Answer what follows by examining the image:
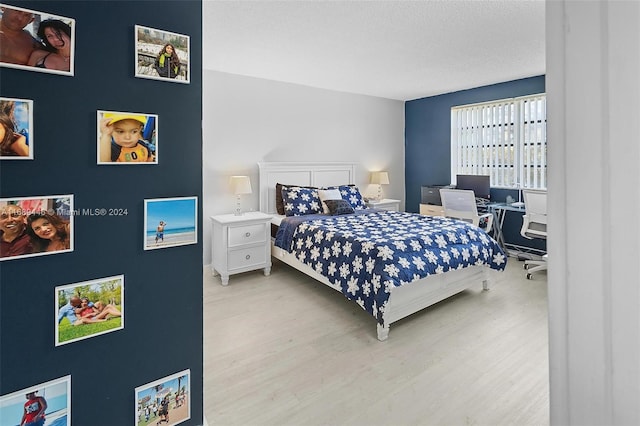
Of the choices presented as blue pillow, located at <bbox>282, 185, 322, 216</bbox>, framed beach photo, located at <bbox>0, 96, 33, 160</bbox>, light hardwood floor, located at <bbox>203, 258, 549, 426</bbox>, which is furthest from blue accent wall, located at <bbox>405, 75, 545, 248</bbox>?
framed beach photo, located at <bbox>0, 96, 33, 160</bbox>

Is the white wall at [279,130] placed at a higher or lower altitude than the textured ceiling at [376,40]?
lower

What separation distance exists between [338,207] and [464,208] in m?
1.67

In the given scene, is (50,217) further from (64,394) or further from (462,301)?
(462,301)

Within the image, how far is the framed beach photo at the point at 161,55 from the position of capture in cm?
129

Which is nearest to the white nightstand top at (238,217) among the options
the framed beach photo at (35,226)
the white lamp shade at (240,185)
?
the white lamp shade at (240,185)

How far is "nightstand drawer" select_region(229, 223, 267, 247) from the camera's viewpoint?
3.85m

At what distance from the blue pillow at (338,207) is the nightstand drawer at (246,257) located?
0.96 metres

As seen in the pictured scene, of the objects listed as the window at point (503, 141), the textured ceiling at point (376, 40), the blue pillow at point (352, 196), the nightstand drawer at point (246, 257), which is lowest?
the nightstand drawer at point (246, 257)

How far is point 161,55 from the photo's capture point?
1332 mm

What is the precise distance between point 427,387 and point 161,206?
1711 mm

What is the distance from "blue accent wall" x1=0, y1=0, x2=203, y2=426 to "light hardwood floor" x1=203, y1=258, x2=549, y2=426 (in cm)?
62

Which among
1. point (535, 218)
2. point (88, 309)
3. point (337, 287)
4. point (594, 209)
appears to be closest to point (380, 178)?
point (535, 218)

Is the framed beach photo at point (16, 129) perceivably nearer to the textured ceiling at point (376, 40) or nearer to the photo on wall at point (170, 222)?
the photo on wall at point (170, 222)

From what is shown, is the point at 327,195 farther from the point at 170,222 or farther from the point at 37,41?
the point at 37,41
